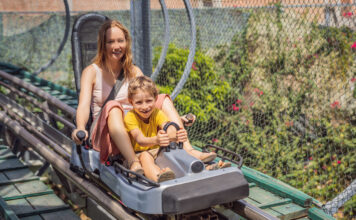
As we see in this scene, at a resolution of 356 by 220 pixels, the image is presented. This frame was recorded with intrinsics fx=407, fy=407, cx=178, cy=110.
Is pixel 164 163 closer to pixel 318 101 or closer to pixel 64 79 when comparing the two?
pixel 318 101

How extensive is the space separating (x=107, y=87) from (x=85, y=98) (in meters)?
0.18

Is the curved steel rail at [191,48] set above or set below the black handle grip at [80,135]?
above

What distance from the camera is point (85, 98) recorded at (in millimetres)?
2623

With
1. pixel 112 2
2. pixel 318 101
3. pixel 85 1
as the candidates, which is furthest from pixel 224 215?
pixel 85 1

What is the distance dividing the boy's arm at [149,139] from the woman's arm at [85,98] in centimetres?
45

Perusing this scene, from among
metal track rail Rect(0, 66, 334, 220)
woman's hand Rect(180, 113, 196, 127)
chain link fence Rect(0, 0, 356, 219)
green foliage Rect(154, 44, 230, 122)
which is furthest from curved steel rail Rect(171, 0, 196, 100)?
woman's hand Rect(180, 113, 196, 127)

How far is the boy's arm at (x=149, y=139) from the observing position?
83.7 inches

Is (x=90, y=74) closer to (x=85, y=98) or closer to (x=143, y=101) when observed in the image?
(x=85, y=98)

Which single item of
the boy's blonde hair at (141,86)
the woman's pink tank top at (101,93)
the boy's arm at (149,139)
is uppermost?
the boy's blonde hair at (141,86)

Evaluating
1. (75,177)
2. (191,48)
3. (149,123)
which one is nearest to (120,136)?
(149,123)

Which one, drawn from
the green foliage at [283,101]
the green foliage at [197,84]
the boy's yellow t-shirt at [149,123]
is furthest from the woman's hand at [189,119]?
the green foliage at [197,84]

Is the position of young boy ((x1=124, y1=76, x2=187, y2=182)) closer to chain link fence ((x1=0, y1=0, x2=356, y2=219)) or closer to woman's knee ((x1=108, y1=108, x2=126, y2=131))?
woman's knee ((x1=108, y1=108, x2=126, y2=131))

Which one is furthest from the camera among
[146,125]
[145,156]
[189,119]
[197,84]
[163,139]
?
[197,84]

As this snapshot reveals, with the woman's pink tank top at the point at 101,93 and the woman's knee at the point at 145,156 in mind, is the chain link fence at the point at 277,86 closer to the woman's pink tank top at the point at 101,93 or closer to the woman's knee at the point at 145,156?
the woman's pink tank top at the point at 101,93
